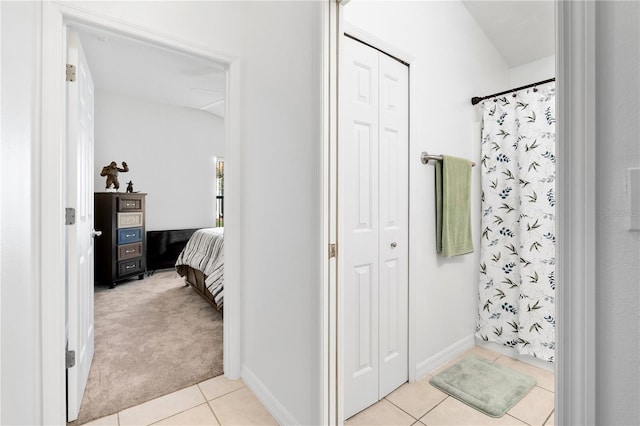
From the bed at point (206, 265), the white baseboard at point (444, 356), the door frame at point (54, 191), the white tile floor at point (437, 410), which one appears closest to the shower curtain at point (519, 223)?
the white baseboard at point (444, 356)

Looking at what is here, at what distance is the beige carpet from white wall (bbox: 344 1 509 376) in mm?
1497

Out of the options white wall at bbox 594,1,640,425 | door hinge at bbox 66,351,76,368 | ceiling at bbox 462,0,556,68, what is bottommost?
door hinge at bbox 66,351,76,368

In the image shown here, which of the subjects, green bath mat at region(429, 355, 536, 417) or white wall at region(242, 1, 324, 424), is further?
green bath mat at region(429, 355, 536, 417)

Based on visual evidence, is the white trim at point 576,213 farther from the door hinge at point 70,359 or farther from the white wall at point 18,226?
the door hinge at point 70,359

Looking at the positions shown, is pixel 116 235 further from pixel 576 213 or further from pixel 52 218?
pixel 576 213

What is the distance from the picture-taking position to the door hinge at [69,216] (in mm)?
1560

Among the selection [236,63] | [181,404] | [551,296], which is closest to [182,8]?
[236,63]

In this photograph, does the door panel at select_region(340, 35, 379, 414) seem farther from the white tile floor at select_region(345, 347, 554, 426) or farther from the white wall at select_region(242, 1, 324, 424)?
the white wall at select_region(242, 1, 324, 424)

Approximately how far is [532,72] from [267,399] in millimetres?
3174

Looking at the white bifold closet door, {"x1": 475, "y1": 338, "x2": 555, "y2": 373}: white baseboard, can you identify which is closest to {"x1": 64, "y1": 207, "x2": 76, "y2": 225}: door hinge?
the white bifold closet door

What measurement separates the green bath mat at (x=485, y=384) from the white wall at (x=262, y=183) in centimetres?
101

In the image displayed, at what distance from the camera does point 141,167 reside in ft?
16.3

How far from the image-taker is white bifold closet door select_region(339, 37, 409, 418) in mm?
1675

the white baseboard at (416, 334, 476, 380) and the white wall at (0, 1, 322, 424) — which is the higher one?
the white wall at (0, 1, 322, 424)
